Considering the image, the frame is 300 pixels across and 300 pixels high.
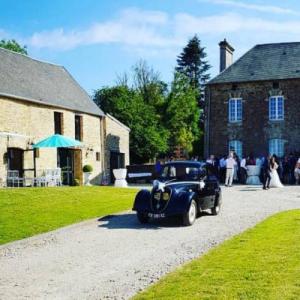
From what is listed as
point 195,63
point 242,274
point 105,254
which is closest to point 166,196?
point 105,254

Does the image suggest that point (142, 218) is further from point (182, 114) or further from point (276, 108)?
point (182, 114)

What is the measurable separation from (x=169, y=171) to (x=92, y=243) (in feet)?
15.6

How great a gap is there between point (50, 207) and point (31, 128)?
11.2 m

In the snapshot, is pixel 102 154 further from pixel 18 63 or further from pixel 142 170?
pixel 18 63

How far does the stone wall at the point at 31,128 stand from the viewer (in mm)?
25484

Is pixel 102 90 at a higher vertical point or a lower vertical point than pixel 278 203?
higher

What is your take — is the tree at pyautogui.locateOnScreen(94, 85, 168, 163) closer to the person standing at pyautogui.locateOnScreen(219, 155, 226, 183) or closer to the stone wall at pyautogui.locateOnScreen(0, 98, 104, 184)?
the stone wall at pyautogui.locateOnScreen(0, 98, 104, 184)

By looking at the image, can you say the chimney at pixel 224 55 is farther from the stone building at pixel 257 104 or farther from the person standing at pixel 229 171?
the person standing at pixel 229 171

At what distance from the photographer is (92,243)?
11.7 metres

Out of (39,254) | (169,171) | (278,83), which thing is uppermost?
(278,83)

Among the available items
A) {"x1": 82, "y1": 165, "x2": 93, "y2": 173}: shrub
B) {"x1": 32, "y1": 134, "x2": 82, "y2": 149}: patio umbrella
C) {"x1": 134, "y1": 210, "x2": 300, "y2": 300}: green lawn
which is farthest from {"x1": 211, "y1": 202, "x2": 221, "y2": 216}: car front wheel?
{"x1": 82, "y1": 165, "x2": 93, "y2": 173}: shrub

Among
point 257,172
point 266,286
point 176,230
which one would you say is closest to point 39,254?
point 176,230

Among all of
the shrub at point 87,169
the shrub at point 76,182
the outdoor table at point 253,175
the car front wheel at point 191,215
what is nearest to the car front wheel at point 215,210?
the car front wheel at point 191,215

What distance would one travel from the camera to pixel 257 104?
127 feet
